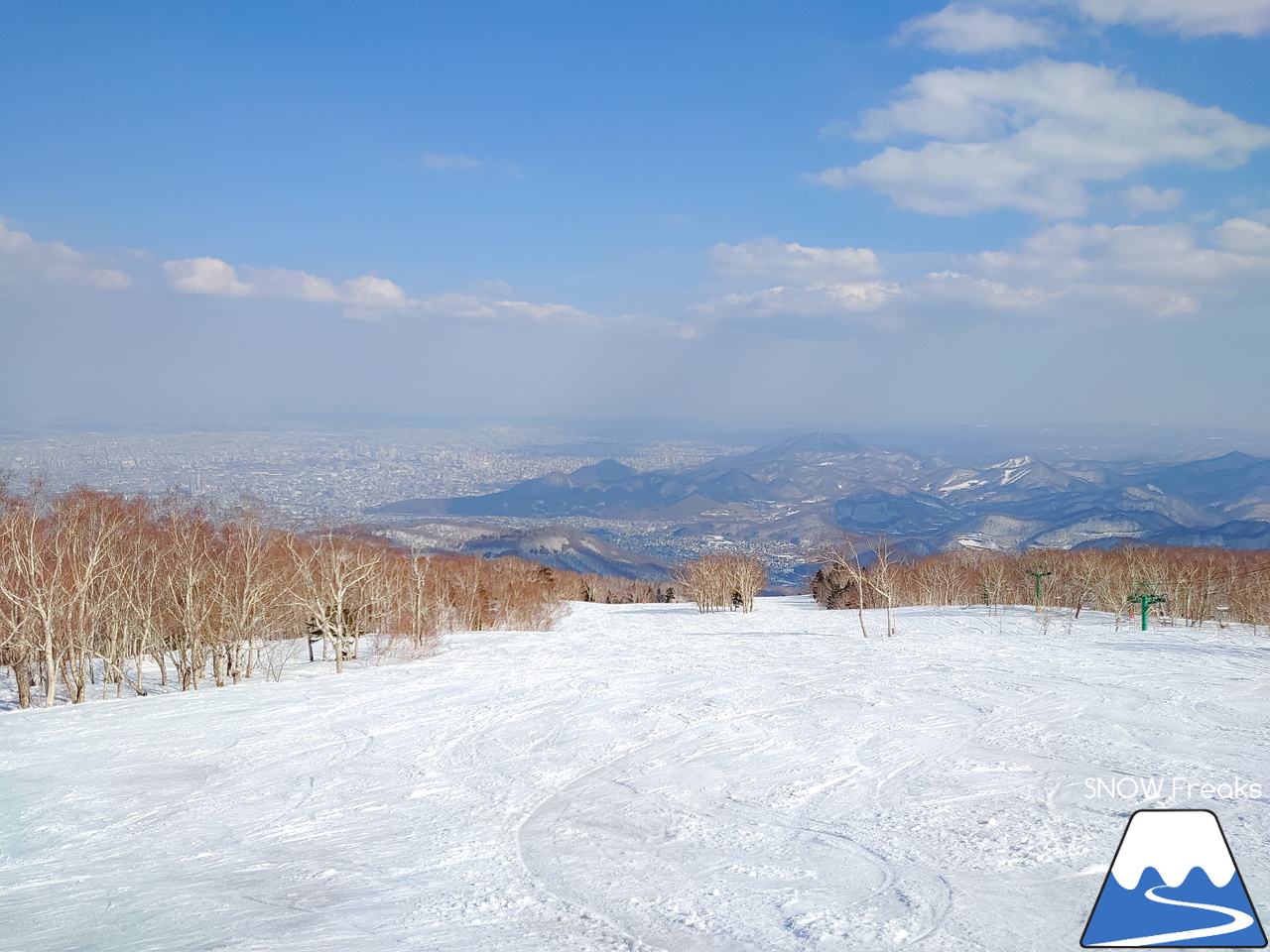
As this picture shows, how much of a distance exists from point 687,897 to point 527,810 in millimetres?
3285

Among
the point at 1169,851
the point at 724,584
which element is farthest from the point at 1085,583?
the point at 1169,851

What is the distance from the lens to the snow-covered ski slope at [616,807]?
728cm

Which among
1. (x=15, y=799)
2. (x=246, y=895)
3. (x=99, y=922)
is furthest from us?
(x=15, y=799)

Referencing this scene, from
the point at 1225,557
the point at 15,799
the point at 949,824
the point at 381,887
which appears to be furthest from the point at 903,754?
the point at 1225,557

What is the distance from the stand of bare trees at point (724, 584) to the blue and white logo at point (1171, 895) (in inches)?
1771

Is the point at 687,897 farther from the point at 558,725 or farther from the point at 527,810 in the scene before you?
the point at 558,725

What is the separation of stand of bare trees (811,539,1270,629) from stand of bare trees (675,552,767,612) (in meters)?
5.75

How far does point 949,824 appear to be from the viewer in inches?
369

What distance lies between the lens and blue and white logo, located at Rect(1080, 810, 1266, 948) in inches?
244

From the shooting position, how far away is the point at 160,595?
25.5m
